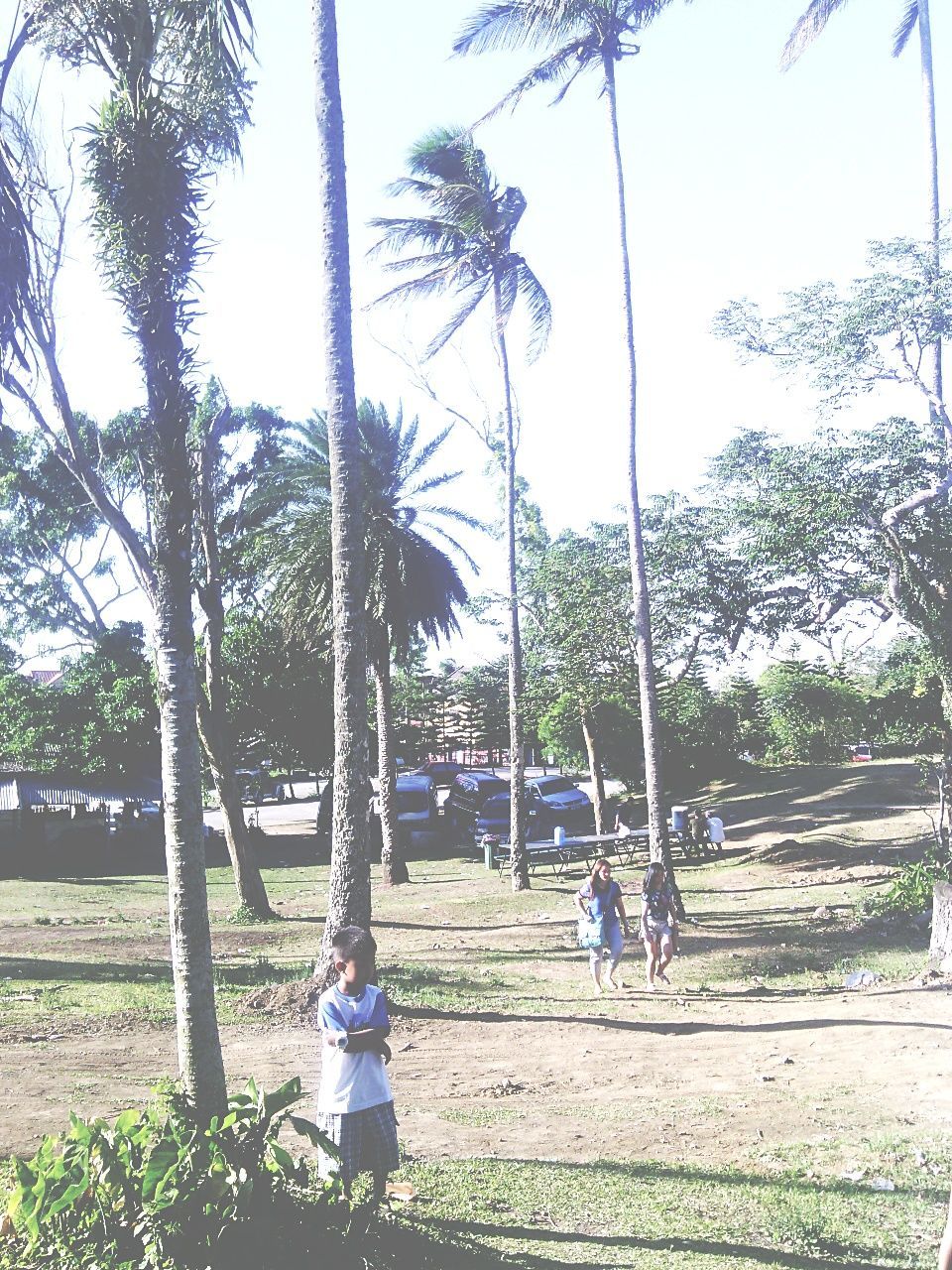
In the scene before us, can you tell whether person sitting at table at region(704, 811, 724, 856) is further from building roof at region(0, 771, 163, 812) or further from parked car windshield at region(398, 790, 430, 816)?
building roof at region(0, 771, 163, 812)

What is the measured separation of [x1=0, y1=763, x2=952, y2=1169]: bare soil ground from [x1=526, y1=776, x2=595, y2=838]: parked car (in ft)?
36.0

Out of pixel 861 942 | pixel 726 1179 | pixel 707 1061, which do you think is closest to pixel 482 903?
pixel 861 942

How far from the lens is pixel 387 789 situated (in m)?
22.6

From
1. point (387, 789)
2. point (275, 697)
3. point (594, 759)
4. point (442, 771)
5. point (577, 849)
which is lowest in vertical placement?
point (577, 849)

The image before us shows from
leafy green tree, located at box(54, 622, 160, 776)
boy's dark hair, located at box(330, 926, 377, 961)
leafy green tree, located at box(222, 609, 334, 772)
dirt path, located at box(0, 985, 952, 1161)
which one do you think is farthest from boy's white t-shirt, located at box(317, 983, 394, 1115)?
leafy green tree, located at box(222, 609, 334, 772)

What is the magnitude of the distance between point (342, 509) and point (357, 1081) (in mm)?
6452

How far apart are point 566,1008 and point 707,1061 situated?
8.01 ft

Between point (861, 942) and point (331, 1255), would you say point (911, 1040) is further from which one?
point (331, 1255)

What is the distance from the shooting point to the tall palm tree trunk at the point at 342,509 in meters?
10.2

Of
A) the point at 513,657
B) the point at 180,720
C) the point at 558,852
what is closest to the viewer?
the point at 180,720

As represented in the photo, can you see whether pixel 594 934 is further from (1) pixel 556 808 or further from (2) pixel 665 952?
(1) pixel 556 808

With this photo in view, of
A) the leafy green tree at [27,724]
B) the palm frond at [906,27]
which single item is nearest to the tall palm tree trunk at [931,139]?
the palm frond at [906,27]

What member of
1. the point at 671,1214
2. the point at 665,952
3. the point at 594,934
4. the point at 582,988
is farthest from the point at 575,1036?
the point at 671,1214

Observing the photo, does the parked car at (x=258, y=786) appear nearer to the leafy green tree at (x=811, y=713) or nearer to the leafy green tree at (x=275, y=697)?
the leafy green tree at (x=275, y=697)
